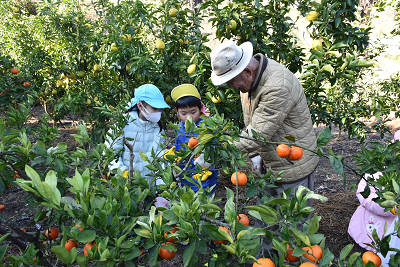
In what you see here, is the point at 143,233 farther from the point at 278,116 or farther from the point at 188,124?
the point at 278,116

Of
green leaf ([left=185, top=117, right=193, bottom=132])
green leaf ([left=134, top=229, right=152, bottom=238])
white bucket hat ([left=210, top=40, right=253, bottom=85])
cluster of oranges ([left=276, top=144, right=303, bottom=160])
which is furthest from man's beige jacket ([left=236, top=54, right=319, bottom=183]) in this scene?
green leaf ([left=134, top=229, right=152, bottom=238])

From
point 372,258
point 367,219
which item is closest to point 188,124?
point 372,258

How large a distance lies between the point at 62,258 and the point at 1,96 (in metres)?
3.06

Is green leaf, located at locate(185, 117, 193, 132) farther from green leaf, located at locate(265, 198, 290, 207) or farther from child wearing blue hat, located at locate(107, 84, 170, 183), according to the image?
child wearing blue hat, located at locate(107, 84, 170, 183)

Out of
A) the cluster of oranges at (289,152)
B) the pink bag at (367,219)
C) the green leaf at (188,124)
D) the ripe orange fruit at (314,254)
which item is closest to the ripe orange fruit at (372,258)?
the ripe orange fruit at (314,254)

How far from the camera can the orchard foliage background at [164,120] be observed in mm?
882

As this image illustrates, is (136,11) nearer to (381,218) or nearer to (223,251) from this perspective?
(223,251)

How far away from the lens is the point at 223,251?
3.11 feet

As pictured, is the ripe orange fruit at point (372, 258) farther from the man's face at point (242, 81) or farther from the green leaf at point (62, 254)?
the man's face at point (242, 81)

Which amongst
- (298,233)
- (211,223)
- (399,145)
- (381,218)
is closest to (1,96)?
(211,223)

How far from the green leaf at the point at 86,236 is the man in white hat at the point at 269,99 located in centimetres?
98

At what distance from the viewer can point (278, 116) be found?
1662 millimetres

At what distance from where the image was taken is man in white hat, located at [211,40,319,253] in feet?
5.46

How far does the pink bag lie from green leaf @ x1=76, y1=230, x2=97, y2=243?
2.03m
